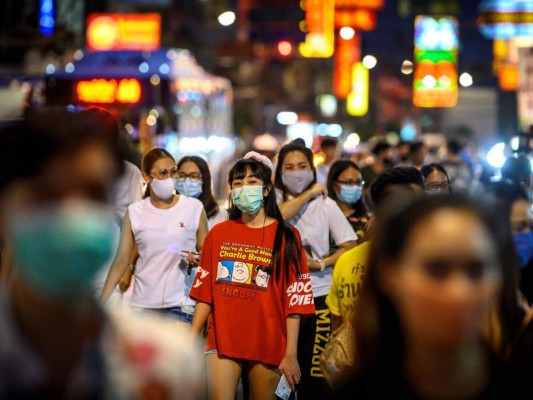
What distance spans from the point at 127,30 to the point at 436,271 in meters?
32.5

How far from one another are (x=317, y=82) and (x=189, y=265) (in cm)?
7547

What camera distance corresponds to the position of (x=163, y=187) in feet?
29.2

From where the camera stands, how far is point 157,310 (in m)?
8.65

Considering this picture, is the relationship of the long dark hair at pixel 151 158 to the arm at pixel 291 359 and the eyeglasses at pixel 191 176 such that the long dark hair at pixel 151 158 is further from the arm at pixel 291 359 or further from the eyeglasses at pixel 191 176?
the arm at pixel 291 359

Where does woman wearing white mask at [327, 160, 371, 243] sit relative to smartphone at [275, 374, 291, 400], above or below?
above

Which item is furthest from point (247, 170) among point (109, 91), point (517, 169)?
point (109, 91)

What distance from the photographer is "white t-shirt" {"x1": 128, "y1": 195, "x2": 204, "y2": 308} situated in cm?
861

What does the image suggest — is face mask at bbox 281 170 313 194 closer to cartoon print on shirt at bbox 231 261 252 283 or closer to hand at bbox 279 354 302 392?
cartoon print on shirt at bbox 231 261 252 283

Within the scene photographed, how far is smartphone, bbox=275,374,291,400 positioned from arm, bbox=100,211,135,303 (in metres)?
1.40

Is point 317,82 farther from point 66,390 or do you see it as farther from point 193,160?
point 66,390

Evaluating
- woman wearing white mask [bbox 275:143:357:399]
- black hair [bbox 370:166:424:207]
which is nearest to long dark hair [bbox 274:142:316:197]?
woman wearing white mask [bbox 275:143:357:399]

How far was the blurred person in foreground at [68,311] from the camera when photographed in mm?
2252

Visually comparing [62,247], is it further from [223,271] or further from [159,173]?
[159,173]

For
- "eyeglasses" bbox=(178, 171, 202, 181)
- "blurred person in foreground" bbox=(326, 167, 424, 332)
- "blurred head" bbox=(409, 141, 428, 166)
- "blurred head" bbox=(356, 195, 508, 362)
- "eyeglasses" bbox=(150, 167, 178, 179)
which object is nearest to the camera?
"blurred head" bbox=(356, 195, 508, 362)
